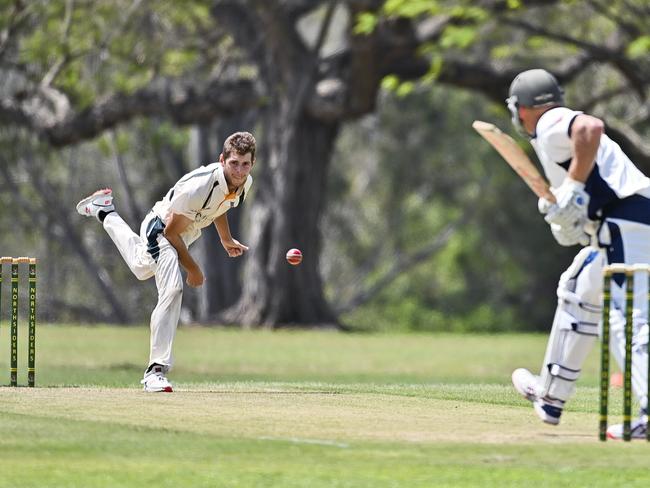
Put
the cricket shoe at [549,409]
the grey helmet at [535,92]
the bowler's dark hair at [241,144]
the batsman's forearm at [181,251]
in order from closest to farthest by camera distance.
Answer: the grey helmet at [535,92] → the cricket shoe at [549,409] → the bowler's dark hair at [241,144] → the batsman's forearm at [181,251]

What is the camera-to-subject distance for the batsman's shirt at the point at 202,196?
12.4 m

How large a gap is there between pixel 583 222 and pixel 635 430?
1.31 metres

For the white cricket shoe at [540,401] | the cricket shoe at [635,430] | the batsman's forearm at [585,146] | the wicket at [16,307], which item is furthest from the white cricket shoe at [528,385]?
the wicket at [16,307]

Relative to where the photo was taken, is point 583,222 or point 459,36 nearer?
point 583,222

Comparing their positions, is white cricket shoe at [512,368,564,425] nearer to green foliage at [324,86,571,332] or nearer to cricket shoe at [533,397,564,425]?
cricket shoe at [533,397,564,425]

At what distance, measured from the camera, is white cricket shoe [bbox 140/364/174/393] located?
12398 millimetres

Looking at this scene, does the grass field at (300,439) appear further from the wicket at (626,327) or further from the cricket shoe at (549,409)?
the wicket at (626,327)

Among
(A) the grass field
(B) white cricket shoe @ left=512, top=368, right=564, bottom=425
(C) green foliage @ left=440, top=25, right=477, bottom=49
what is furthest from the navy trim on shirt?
(C) green foliage @ left=440, top=25, right=477, bottom=49

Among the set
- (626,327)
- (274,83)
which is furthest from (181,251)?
(274,83)

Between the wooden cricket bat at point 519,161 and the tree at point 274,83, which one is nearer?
the wooden cricket bat at point 519,161

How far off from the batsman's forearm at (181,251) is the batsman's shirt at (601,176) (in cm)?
372

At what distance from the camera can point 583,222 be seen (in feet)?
31.9

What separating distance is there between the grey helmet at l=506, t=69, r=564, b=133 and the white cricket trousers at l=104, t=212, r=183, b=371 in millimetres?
3463

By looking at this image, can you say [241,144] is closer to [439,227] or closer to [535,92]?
[535,92]
